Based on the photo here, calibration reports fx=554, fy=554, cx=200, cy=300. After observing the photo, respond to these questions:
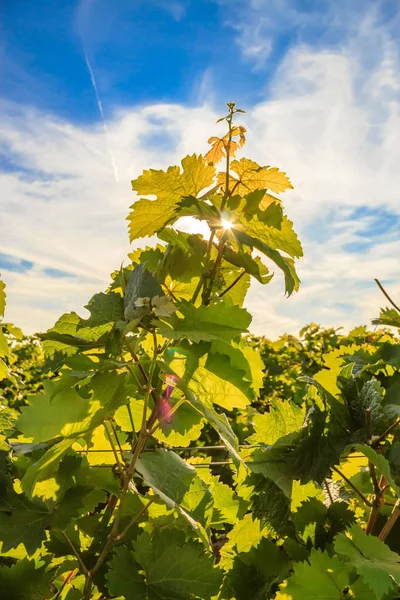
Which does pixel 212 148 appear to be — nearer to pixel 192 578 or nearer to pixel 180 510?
pixel 180 510

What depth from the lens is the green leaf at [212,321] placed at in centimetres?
117

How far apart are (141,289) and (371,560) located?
0.76m

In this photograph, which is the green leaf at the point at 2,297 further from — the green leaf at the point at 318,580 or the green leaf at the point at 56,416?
the green leaf at the point at 318,580

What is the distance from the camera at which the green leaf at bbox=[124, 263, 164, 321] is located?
1148 millimetres

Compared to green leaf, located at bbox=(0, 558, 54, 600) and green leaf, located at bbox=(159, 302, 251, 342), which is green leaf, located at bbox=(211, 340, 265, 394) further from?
green leaf, located at bbox=(0, 558, 54, 600)

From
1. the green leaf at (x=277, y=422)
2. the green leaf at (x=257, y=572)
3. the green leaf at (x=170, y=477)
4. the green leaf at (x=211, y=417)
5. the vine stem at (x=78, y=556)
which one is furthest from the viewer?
the green leaf at (x=277, y=422)

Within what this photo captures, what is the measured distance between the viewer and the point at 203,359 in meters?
1.27

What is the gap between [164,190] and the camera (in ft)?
4.84

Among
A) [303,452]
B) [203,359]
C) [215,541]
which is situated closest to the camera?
[203,359]

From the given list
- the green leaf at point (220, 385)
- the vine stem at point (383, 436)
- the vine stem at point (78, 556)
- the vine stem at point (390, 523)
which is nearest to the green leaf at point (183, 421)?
the green leaf at point (220, 385)

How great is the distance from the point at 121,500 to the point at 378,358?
873 mm

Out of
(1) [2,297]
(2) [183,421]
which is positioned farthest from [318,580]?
(1) [2,297]

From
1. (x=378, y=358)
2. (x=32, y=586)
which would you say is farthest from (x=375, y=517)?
(x=32, y=586)

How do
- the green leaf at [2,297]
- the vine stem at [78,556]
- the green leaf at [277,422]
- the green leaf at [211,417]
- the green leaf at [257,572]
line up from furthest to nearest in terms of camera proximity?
the green leaf at [2,297] → the green leaf at [277,422] → the green leaf at [257,572] → the vine stem at [78,556] → the green leaf at [211,417]
